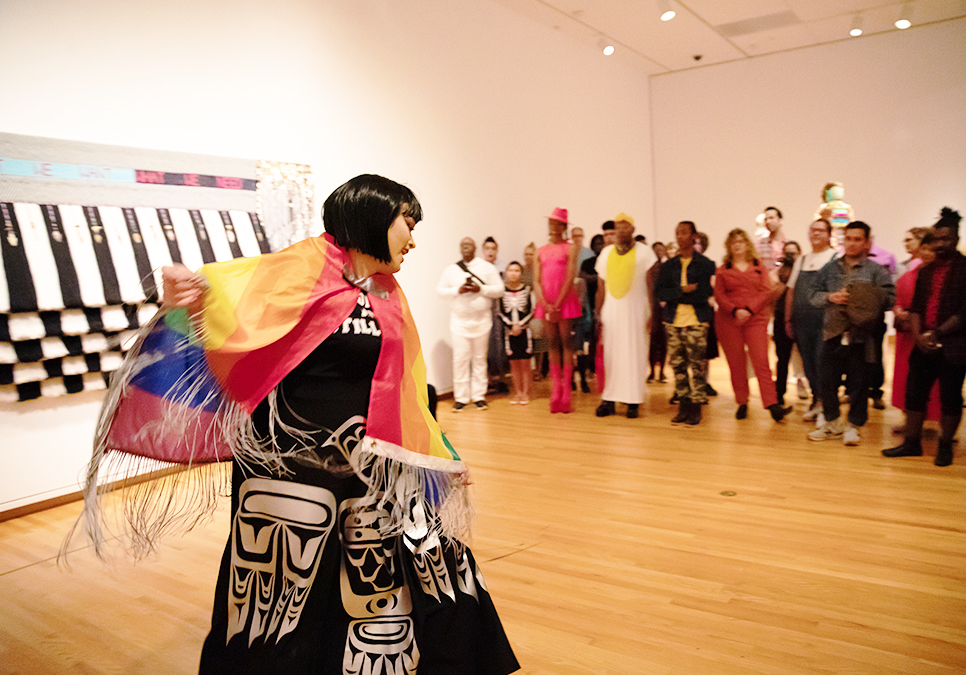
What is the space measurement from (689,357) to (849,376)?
1151 millimetres

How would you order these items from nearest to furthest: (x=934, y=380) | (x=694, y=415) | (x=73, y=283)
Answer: (x=73, y=283) → (x=934, y=380) → (x=694, y=415)

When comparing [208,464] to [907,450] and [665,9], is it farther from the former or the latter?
[665,9]

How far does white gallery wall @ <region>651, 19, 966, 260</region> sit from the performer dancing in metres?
9.96

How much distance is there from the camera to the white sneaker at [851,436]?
15.6ft

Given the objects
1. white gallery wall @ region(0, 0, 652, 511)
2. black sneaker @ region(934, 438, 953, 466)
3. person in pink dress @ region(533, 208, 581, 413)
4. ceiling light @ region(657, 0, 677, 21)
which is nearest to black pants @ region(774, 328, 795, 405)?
black sneaker @ region(934, 438, 953, 466)

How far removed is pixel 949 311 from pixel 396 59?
4.91 metres

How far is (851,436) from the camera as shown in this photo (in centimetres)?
477

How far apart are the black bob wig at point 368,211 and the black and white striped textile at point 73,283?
238 centimetres

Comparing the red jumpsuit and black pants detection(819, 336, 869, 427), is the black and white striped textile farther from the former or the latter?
black pants detection(819, 336, 869, 427)

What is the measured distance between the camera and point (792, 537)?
3.23 m

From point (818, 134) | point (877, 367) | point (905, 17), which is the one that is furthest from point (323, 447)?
point (818, 134)

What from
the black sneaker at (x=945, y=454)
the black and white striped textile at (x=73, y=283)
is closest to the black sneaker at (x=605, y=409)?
the black sneaker at (x=945, y=454)

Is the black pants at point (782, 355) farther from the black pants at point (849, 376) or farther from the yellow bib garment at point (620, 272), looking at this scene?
the yellow bib garment at point (620, 272)

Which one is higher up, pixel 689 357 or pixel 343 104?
pixel 343 104
